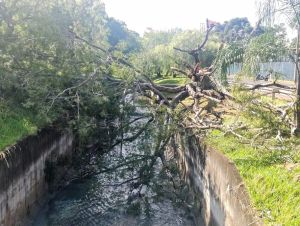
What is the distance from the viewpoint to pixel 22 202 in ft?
33.7

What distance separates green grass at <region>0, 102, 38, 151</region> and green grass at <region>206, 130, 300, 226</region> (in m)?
5.16

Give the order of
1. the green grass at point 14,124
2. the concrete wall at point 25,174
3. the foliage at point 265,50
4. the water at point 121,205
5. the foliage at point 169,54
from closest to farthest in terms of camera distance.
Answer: the concrete wall at point 25,174 < the foliage at point 265,50 < the green grass at point 14,124 < the water at point 121,205 < the foliage at point 169,54

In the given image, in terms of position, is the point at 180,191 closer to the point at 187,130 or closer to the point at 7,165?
the point at 187,130

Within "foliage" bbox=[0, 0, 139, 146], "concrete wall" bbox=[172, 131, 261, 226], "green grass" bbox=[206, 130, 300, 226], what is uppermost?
"foliage" bbox=[0, 0, 139, 146]

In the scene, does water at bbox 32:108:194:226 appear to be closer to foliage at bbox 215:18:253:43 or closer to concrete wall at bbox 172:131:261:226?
concrete wall at bbox 172:131:261:226

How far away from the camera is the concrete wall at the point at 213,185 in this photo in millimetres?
7305

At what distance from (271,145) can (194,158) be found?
3778 millimetres

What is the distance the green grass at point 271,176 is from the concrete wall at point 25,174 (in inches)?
197

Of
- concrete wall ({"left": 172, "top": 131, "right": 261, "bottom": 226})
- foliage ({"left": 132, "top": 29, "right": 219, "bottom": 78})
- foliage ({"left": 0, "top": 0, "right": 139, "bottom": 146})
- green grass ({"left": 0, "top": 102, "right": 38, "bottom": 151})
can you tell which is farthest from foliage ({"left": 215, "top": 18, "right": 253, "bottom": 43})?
green grass ({"left": 0, "top": 102, "right": 38, "bottom": 151})

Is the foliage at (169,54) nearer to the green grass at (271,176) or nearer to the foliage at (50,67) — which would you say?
the foliage at (50,67)

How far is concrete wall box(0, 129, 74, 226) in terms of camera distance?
9070 millimetres

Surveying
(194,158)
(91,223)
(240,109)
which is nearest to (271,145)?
(240,109)

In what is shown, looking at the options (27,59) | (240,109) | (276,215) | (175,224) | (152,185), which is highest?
(27,59)

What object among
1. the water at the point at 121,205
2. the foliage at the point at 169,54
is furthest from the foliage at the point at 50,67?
the foliage at the point at 169,54
